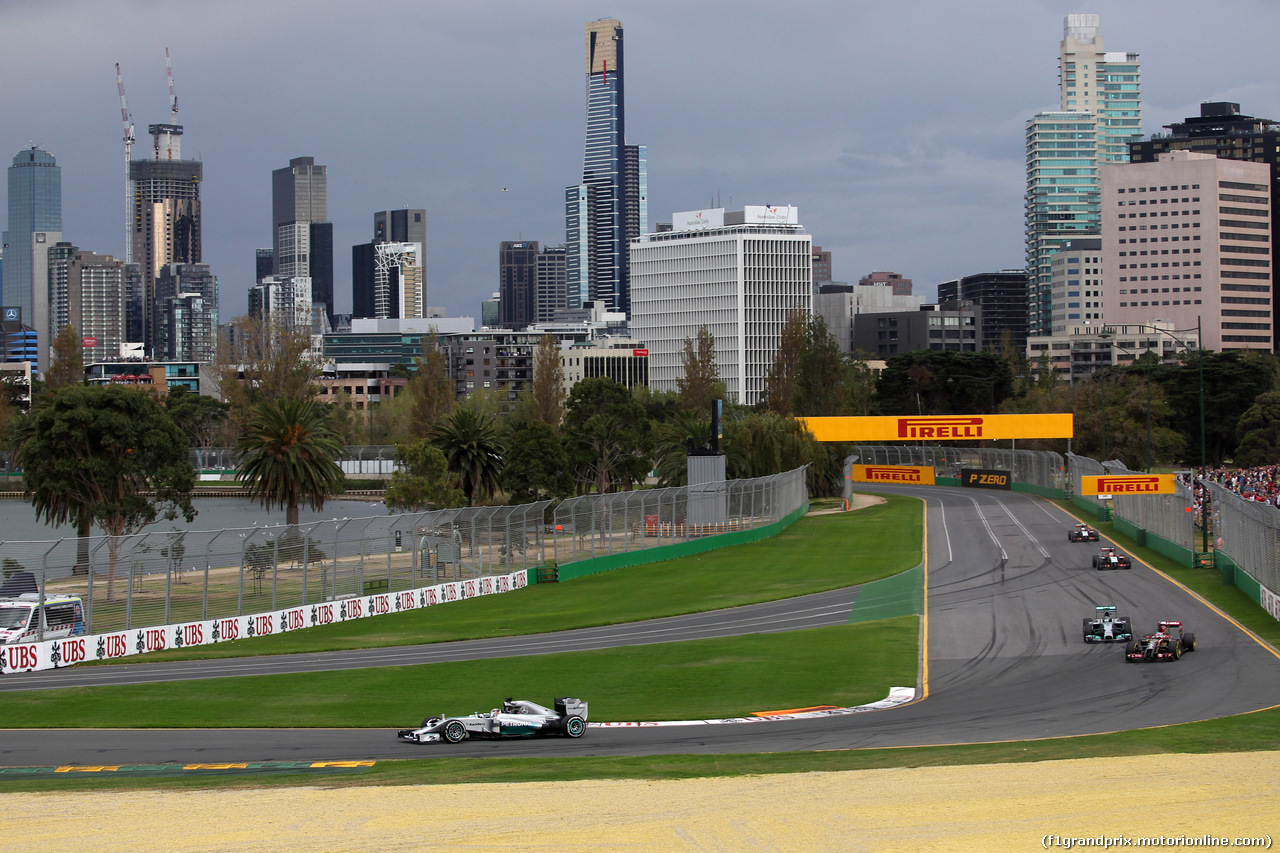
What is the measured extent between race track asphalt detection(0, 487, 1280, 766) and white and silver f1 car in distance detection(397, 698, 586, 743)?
0.28 m

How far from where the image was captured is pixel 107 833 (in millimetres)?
17812

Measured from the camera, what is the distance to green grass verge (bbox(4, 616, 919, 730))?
2805 cm

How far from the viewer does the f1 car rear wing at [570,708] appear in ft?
84.4

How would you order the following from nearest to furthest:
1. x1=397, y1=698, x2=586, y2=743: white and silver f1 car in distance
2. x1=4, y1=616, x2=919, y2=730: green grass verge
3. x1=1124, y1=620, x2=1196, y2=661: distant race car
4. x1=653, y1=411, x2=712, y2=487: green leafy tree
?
1. x1=397, y1=698, x2=586, y2=743: white and silver f1 car in distance
2. x1=4, y1=616, x2=919, y2=730: green grass verge
3. x1=1124, y1=620, x2=1196, y2=661: distant race car
4. x1=653, y1=411, x2=712, y2=487: green leafy tree

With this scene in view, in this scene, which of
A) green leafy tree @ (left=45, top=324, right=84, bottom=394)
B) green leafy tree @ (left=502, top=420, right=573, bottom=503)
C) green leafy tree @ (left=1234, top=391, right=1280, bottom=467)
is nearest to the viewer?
green leafy tree @ (left=502, top=420, right=573, bottom=503)

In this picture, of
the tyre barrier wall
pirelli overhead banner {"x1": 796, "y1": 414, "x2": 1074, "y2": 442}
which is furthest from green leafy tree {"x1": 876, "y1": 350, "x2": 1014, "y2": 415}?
pirelli overhead banner {"x1": 796, "y1": 414, "x2": 1074, "y2": 442}

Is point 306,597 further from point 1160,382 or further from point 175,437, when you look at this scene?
point 1160,382

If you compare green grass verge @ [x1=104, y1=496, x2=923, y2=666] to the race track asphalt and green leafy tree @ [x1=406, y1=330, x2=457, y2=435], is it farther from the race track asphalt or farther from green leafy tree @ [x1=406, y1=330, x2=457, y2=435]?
green leafy tree @ [x1=406, y1=330, x2=457, y2=435]

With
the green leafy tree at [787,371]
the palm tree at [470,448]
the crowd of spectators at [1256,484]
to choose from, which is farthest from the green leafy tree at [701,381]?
the crowd of spectators at [1256,484]

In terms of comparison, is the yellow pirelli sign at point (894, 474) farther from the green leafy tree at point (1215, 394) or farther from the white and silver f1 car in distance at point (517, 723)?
the white and silver f1 car in distance at point (517, 723)

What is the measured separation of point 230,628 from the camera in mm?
41312

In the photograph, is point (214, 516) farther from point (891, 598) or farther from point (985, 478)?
point (891, 598)

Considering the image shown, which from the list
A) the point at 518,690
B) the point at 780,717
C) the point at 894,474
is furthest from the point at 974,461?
the point at 780,717

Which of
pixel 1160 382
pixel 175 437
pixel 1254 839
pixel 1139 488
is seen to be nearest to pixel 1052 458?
pixel 1139 488
